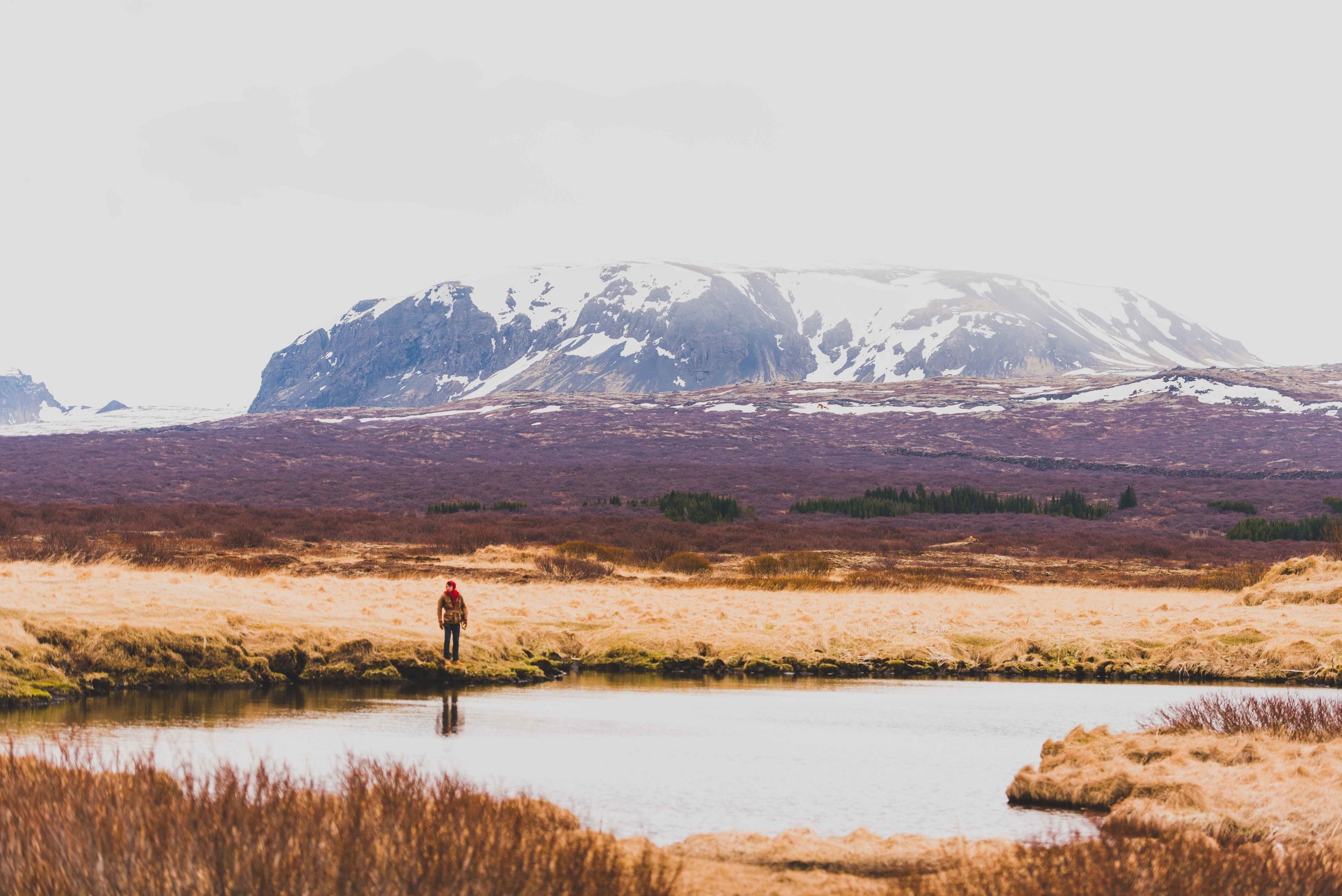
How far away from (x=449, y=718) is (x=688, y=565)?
111ft

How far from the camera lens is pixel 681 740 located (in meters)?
18.9

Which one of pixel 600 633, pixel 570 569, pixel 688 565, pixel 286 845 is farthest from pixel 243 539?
pixel 286 845

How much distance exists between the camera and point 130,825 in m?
7.85

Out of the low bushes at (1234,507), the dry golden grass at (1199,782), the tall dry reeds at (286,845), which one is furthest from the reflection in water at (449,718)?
the low bushes at (1234,507)

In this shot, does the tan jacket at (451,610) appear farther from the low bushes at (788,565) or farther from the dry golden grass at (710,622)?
the low bushes at (788,565)

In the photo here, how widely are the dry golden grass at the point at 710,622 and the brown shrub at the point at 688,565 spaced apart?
360 inches

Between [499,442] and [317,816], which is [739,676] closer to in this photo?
[317,816]

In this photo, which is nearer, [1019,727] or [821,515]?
[1019,727]

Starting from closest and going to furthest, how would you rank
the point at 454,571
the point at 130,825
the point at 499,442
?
the point at 130,825
the point at 454,571
the point at 499,442

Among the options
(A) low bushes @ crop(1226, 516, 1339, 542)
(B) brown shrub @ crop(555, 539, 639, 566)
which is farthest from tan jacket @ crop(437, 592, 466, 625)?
(A) low bushes @ crop(1226, 516, 1339, 542)

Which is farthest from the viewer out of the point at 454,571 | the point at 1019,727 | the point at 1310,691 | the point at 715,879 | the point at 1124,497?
the point at 1124,497

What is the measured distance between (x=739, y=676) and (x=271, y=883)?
22.9 m

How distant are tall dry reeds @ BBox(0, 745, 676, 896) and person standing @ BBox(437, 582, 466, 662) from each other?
56.0 feet

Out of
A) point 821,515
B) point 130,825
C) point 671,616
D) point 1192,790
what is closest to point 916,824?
point 1192,790
